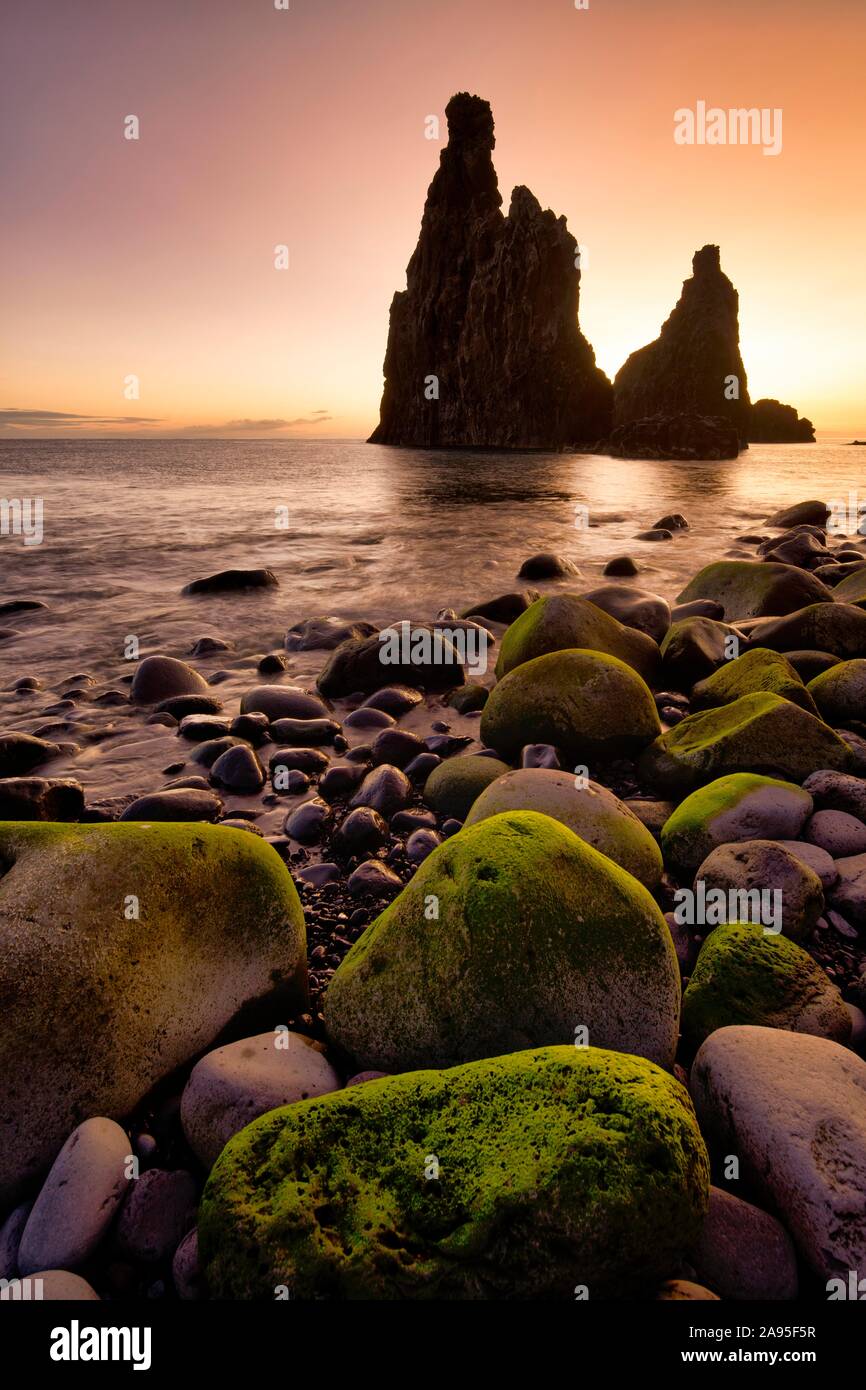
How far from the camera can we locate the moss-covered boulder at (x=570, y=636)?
18.2 feet

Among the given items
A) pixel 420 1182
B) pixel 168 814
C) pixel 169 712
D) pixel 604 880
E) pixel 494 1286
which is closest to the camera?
pixel 494 1286

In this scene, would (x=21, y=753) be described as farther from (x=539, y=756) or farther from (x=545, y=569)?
(x=545, y=569)

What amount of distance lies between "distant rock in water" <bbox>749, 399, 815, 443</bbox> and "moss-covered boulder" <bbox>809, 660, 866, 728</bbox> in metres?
145

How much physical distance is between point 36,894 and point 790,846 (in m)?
3.30

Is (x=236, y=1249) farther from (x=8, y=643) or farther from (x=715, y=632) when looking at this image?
(x=8, y=643)

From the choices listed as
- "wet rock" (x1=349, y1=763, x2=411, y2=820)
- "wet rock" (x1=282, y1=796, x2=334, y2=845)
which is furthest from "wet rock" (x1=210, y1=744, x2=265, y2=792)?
"wet rock" (x1=349, y1=763, x2=411, y2=820)

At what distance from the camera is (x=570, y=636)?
5.55 metres

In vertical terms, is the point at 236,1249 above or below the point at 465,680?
below

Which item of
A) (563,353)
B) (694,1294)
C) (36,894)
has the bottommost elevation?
(694,1294)

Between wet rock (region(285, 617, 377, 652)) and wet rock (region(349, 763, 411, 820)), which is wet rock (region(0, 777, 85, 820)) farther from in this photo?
wet rock (region(285, 617, 377, 652))

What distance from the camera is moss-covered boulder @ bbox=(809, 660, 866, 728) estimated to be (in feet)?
15.8

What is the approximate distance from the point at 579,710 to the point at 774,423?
15074 cm

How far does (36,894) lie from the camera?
2.36 meters

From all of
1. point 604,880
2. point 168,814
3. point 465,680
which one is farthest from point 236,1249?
point 465,680
